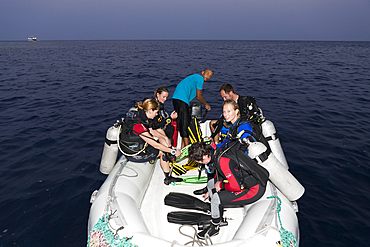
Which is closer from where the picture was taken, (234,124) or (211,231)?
(211,231)

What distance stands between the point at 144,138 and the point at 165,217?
4.43ft

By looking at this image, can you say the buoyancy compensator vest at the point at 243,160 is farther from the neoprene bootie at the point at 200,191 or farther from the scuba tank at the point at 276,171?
the neoprene bootie at the point at 200,191

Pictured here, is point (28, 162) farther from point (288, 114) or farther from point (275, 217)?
point (288, 114)

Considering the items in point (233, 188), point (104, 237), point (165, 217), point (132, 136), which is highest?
point (132, 136)

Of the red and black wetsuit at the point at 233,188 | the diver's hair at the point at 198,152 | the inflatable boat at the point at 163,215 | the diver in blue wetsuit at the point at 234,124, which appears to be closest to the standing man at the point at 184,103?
the inflatable boat at the point at 163,215

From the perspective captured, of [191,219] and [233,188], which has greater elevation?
[233,188]

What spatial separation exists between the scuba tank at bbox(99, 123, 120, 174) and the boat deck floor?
0.93 m

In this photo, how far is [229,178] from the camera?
2.83 m

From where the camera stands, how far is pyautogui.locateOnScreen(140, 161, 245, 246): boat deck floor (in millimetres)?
3324

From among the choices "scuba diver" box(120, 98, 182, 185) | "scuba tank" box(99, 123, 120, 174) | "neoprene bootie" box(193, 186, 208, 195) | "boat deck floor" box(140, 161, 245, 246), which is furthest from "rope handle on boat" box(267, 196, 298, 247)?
"scuba tank" box(99, 123, 120, 174)

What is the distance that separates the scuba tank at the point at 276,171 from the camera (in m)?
3.07

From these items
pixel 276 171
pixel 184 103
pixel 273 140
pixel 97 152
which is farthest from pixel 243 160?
pixel 97 152

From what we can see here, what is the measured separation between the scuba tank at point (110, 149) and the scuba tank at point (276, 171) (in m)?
2.56

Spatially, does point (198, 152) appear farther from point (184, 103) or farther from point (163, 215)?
point (184, 103)
